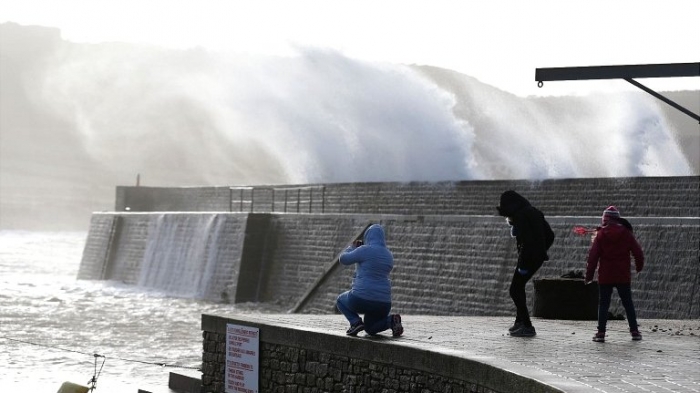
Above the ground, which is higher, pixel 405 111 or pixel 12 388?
pixel 405 111

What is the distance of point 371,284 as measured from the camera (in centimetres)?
1326

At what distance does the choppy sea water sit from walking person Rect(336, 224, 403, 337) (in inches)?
174

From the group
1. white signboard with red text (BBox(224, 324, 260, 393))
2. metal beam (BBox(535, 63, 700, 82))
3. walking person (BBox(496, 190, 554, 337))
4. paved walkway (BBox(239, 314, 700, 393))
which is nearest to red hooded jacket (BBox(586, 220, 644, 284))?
walking person (BBox(496, 190, 554, 337))

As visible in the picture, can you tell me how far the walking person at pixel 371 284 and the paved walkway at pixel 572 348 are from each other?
0.31 m

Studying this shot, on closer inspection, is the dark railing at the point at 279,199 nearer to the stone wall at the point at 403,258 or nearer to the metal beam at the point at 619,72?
the stone wall at the point at 403,258

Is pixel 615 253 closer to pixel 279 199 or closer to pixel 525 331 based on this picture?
pixel 525 331

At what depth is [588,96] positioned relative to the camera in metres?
47.5

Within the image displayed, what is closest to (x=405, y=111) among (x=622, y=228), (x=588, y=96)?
(x=588, y=96)

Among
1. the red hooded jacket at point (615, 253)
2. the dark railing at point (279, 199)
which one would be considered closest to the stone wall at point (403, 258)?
the dark railing at point (279, 199)

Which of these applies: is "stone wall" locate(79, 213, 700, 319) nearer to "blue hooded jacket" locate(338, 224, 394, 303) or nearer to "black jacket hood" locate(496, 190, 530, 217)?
"black jacket hood" locate(496, 190, 530, 217)

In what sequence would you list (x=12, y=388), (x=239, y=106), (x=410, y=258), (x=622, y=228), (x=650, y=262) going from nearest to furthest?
1. (x=622, y=228)
2. (x=12, y=388)
3. (x=650, y=262)
4. (x=410, y=258)
5. (x=239, y=106)

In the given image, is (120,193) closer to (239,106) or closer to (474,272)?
(239,106)

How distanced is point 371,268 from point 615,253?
2.49m

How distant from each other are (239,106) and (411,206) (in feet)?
83.2
